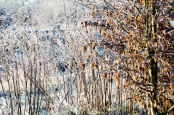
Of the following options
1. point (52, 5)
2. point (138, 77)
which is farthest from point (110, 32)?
point (52, 5)

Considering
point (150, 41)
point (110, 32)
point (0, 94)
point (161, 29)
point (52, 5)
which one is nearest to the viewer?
point (150, 41)

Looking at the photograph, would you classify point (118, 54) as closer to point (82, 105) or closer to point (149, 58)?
point (149, 58)

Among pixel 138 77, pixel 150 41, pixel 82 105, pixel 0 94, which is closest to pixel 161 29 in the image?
pixel 150 41

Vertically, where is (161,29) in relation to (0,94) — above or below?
above

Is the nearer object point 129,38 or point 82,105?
point 129,38

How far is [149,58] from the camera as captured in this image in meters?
3.41

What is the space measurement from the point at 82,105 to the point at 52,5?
1529 centimetres

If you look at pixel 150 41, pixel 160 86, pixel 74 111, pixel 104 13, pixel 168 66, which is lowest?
pixel 74 111

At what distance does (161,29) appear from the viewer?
11.8 feet

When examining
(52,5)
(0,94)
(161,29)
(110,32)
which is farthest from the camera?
(52,5)

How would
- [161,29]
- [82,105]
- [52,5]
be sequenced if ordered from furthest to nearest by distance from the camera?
[52,5]
[82,105]
[161,29]

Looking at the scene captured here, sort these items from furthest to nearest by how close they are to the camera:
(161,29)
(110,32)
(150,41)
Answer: (110,32)
(161,29)
(150,41)

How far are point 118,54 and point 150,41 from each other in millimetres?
423

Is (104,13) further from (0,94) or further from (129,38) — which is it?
(0,94)
